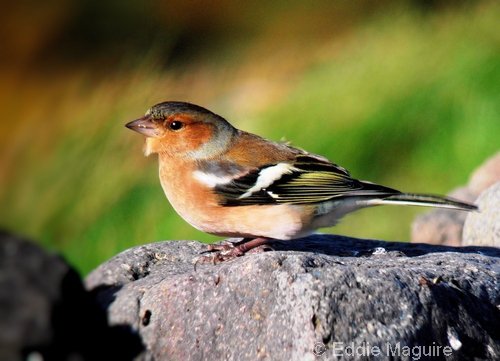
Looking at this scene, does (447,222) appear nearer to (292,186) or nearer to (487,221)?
(487,221)

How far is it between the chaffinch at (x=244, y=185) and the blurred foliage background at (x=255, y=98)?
155 centimetres

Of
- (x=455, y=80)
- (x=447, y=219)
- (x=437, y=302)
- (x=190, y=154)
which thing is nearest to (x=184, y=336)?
(x=437, y=302)

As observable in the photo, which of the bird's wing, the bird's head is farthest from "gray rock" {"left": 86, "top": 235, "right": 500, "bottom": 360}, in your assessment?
the bird's head

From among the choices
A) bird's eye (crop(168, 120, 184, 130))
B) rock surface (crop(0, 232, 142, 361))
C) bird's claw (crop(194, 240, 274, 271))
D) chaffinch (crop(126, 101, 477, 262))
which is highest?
bird's eye (crop(168, 120, 184, 130))

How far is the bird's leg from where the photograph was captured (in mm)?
3300

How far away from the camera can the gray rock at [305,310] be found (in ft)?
8.17

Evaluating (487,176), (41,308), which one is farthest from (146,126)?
(487,176)

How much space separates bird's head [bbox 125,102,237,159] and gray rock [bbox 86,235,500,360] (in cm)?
102

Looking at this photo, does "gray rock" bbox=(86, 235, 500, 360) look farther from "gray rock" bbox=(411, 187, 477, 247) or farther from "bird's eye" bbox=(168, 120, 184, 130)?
"gray rock" bbox=(411, 187, 477, 247)

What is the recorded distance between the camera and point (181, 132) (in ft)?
12.6

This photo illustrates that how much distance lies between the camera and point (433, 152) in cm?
624

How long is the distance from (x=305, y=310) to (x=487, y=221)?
190 centimetres

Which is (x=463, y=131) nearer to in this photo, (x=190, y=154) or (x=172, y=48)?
(x=172, y=48)

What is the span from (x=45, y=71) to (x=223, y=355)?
4.71 m
